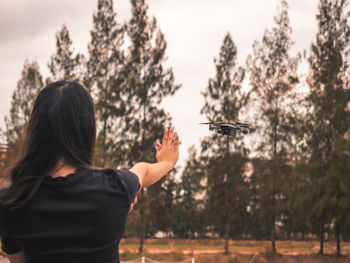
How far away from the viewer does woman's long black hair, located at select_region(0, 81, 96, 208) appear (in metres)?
1.50

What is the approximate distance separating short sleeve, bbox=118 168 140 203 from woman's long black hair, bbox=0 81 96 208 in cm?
12

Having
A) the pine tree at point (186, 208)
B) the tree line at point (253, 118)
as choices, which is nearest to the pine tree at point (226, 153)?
the tree line at point (253, 118)

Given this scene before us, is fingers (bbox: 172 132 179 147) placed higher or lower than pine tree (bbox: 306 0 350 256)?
lower

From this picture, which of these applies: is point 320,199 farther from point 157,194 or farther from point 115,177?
point 115,177

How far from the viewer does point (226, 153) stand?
119 feet

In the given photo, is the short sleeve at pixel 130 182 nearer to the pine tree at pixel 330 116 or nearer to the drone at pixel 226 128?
the drone at pixel 226 128

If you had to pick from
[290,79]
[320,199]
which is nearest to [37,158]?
[320,199]

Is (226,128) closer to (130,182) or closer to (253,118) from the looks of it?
(130,182)

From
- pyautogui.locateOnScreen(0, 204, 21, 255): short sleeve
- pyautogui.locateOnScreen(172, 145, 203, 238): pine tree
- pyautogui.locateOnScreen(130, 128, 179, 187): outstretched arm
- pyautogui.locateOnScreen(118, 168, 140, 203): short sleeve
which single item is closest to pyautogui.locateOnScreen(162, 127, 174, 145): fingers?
pyautogui.locateOnScreen(130, 128, 179, 187): outstretched arm

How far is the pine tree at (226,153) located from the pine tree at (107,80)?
21.6 feet

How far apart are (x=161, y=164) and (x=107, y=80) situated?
32.7m

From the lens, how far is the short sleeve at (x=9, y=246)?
148cm

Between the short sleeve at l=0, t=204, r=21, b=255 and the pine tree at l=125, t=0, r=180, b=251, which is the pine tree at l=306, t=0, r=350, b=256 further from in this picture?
the short sleeve at l=0, t=204, r=21, b=255

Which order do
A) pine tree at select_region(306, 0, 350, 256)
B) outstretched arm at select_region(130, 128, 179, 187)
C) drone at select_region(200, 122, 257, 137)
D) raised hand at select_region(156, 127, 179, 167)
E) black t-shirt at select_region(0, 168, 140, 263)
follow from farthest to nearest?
1. pine tree at select_region(306, 0, 350, 256)
2. drone at select_region(200, 122, 257, 137)
3. raised hand at select_region(156, 127, 179, 167)
4. outstretched arm at select_region(130, 128, 179, 187)
5. black t-shirt at select_region(0, 168, 140, 263)
